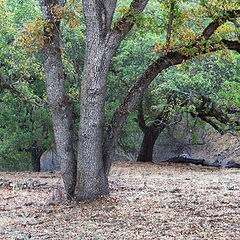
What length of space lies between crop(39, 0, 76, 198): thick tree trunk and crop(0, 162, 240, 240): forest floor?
64 centimetres

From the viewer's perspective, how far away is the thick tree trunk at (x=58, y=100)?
20.3ft

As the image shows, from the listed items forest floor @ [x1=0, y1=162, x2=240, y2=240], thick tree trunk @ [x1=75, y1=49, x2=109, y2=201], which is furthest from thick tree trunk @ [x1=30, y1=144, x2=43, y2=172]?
thick tree trunk @ [x1=75, y1=49, x2=109, y2=201]

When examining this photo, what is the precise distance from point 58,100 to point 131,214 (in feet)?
7.67

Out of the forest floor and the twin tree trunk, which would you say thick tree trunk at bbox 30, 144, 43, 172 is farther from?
the twin tree trunk

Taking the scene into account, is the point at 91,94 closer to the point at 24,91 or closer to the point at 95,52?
the point at 95,52

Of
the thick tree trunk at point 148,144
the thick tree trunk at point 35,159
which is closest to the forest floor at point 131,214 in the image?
the thick tree trunk at point 35,159

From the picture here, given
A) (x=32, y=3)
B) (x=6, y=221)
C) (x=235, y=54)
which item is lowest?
(x=6, y=221)

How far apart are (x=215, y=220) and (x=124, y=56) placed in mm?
8316

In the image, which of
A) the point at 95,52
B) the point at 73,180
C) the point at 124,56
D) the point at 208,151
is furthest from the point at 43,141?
the point at 208,151

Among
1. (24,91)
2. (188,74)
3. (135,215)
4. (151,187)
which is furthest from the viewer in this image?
(188,74)

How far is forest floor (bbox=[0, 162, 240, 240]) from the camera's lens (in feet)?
14.3

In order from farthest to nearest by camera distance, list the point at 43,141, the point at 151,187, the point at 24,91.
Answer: the point at 43,141
the point at 24,91
the point at 151,187

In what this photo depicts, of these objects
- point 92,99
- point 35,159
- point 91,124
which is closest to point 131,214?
point 91,124

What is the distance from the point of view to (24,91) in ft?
33.1
